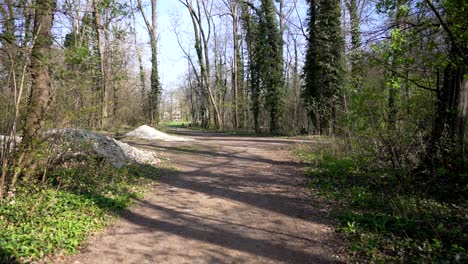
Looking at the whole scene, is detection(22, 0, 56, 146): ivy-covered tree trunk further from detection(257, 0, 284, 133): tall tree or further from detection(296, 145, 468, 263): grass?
detection(257, 0, 284, 133): tall tree

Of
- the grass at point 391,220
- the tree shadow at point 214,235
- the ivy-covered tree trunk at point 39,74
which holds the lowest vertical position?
the tree shadow at point 214,235

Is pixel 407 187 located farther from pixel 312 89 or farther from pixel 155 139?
pixel 312 89

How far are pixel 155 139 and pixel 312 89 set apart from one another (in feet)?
37.0

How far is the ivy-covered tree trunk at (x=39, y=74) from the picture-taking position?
6332 millimetres

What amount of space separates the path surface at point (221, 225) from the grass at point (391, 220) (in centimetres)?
44

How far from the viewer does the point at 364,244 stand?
462cm

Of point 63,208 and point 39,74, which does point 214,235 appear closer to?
point 63,208

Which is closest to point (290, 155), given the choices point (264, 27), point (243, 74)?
point (264, 27)

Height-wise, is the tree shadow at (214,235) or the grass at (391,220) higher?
the grass at (391,220)

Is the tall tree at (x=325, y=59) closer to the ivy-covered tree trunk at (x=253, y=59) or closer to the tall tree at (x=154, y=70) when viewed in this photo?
the ivy-covered tree trunk at (x=253, y=59)

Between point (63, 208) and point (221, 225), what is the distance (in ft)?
9.01

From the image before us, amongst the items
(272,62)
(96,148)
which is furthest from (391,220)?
(272,62)

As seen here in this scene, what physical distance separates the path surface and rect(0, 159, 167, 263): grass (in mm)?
310

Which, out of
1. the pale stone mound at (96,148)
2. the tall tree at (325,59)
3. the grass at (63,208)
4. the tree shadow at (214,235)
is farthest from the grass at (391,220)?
the tall tree at (325,59)
